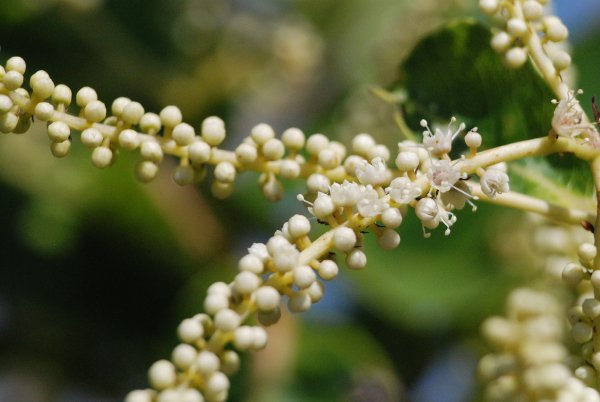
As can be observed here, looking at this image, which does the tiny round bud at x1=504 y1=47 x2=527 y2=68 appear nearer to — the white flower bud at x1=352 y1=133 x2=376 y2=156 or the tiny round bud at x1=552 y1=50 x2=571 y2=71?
the tiny round bud at x1=552 y1=50 x2=571 y2=71

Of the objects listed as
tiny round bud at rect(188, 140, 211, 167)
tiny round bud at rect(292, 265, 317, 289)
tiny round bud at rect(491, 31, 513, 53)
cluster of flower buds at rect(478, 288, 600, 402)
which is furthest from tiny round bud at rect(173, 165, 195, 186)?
cluster of flower buds at rect(478, 288, 600, 402)

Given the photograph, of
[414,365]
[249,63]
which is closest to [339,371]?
[414,365]

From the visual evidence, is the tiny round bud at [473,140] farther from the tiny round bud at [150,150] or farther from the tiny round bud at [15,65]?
the tiny round bud at [15,65]

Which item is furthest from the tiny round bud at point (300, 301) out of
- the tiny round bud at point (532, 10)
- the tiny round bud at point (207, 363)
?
the tiny round bud at point (532, 10)

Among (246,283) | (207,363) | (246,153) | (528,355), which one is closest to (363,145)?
(246,153)

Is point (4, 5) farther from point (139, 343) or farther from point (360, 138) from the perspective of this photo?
point (360, 138)

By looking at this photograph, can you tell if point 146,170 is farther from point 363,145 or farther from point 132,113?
point 363,145
